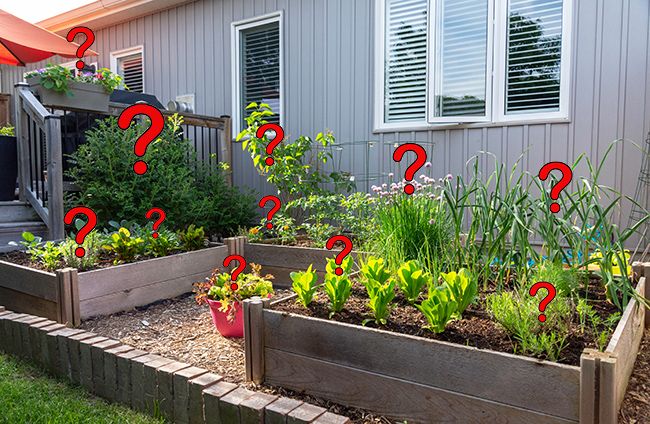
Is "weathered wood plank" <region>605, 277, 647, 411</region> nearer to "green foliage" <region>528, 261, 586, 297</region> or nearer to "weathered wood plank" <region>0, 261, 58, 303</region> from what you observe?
"green foliage" <region>528, 261, 586, 297</region>

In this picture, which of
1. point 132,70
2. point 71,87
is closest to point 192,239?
point 71,87

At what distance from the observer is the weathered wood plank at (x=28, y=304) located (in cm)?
279

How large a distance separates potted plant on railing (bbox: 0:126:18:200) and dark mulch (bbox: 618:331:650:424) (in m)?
4.78

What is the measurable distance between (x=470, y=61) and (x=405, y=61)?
64 centimetres

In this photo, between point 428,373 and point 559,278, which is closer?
point 428,373

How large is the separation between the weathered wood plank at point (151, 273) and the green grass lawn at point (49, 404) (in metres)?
0.75

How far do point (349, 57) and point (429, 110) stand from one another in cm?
108

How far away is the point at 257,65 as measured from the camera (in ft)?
19.0

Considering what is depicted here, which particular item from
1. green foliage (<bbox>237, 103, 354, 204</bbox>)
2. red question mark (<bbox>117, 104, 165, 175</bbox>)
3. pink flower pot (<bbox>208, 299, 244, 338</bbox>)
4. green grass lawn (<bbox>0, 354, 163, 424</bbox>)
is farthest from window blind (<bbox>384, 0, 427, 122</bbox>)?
green grass lawn (<bbox>0, 354, 163, 424</bbox>)

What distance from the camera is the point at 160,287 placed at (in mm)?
3238

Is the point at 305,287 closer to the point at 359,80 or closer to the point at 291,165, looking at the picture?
the point at 291,165

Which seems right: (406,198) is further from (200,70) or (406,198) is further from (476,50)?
(200,70)

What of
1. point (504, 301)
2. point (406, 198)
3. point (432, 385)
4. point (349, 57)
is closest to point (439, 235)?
point (406, 198)

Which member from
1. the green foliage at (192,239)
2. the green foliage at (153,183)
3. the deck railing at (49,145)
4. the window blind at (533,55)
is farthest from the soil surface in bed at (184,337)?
the window blind at (533,55)
